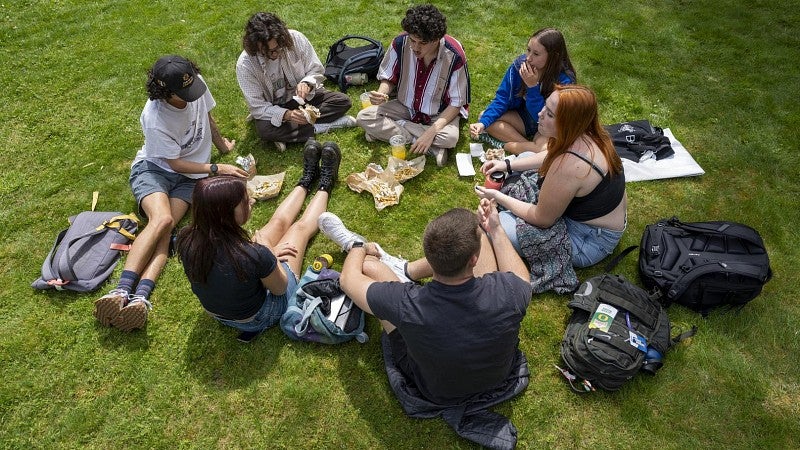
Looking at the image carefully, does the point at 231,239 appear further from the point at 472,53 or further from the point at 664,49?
the point at 664,49

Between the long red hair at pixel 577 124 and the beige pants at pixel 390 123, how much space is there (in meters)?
2.13

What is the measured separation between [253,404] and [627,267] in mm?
3830

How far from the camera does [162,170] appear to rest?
17.1 feet

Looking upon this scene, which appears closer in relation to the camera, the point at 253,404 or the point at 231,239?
the point at 231,239

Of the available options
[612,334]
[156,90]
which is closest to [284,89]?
[156,90]

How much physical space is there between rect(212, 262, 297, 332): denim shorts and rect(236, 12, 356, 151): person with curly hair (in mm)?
2334

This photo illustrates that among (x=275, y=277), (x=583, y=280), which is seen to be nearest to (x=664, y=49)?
(x=583, y=280)

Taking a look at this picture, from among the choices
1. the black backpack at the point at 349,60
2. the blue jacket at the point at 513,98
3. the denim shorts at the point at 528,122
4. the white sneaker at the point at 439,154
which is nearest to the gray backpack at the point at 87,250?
the black backpack at the point at 349,60

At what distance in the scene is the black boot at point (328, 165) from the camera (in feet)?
18.0

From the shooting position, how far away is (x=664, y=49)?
7.49m

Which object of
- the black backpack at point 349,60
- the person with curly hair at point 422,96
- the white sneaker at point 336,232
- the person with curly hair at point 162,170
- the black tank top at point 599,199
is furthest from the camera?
the black backpack at point 349,60

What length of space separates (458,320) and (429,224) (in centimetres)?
65

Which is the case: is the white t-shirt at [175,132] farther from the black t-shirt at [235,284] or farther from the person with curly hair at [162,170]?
the black t-shirt at [235,284]

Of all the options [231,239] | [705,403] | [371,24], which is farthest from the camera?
[371,24]
